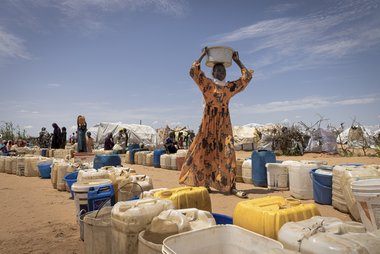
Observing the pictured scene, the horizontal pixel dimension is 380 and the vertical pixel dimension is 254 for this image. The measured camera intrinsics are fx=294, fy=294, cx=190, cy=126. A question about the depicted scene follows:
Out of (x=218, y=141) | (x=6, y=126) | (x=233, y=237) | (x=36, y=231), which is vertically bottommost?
(x=36, y=231)

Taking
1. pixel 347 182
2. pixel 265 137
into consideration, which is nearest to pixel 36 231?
pixel 347 182

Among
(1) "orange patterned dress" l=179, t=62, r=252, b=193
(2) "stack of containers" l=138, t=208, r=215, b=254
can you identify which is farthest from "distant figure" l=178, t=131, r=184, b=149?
(2) "stack of containers" l=138, t=208, r=215, b=254

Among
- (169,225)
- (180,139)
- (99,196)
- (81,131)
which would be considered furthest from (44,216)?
(180,139)

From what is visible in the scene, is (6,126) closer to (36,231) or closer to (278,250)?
(36,231)

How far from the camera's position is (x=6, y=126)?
73.8 ft

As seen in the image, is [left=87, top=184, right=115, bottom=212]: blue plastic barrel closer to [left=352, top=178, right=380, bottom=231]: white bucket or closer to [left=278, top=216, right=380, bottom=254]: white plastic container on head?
[left=278, top=216, right=380, bottom=254]: white plastic container on head

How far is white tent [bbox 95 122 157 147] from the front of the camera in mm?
24984

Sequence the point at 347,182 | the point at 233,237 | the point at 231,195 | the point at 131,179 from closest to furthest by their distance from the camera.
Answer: the point at 233,237 → the point at 347,182 → the point at 131,179 → the point at 231,195

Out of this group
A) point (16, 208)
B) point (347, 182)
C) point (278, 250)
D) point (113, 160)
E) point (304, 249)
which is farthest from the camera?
point (113, 160)

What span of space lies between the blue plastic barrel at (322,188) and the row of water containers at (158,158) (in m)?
5.42

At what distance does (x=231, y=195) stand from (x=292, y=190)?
3.57 ft

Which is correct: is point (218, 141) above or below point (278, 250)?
above

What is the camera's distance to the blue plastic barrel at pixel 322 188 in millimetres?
4402

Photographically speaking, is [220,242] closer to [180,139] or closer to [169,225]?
[169,225]
